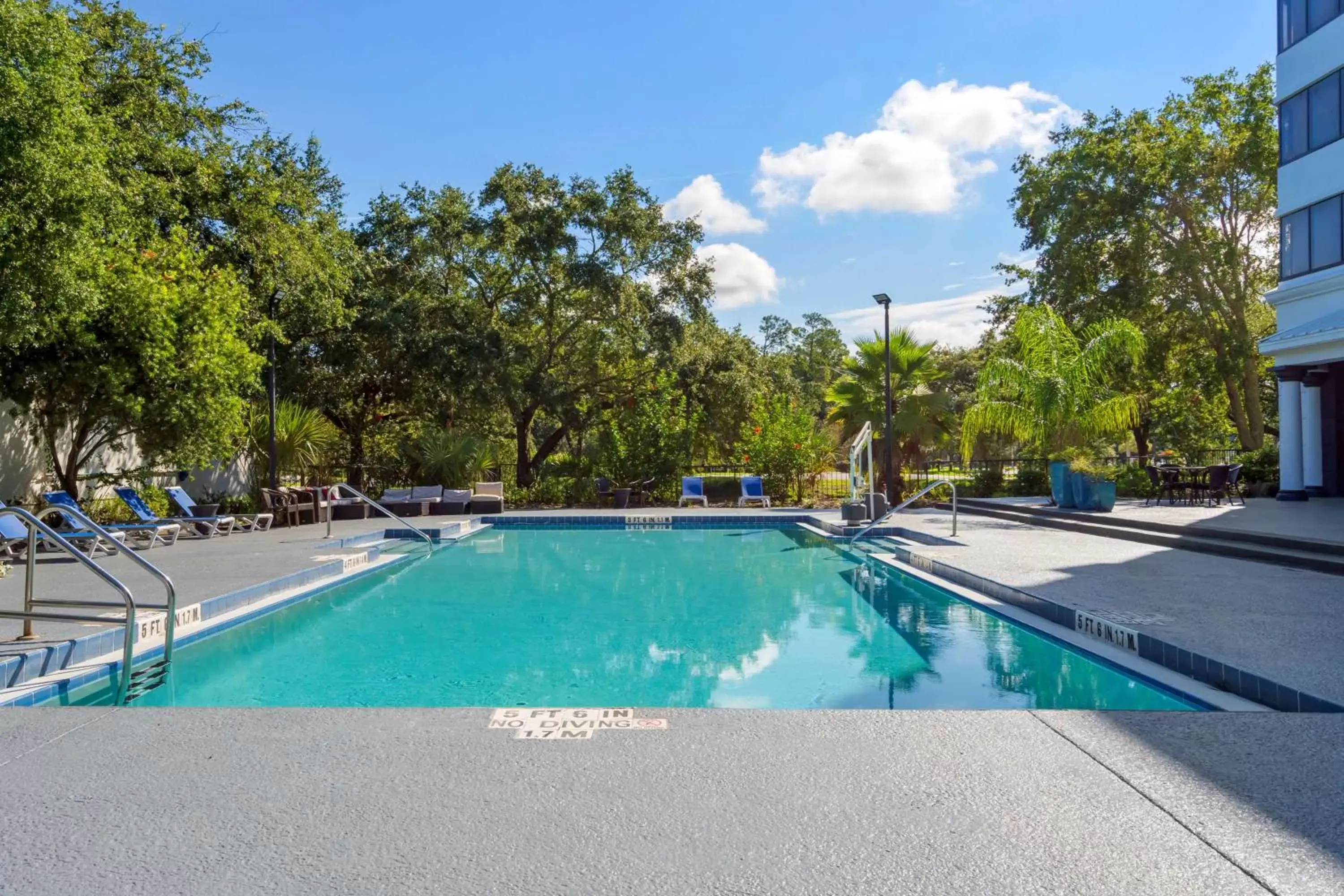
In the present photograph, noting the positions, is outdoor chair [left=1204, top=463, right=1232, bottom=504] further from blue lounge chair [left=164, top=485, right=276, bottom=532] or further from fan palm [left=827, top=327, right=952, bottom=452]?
blue lounge chair [left=164, top=485, right=276, bottom=532]

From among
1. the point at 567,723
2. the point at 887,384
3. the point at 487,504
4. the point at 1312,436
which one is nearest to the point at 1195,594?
the point at 567,723

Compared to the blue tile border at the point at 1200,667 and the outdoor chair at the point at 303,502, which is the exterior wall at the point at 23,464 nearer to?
the outdoor chair at the point at 303,502

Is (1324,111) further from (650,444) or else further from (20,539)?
(20,539)

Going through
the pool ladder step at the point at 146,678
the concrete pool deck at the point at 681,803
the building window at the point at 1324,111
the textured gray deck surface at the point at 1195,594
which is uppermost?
the building window at the point at 1324,111

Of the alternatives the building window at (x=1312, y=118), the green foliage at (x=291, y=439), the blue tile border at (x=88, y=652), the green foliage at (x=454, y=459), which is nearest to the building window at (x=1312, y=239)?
the building window at (x=1312, y=118)

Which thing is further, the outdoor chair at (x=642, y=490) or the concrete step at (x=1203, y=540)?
the outdoor chair at (x=642, y=490)

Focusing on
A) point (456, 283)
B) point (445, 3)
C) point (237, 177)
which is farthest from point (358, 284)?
point (445, 3)

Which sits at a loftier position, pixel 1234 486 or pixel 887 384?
pixel 887 384

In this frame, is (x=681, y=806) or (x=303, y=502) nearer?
(x=681, y=806)

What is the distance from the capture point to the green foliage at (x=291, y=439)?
1708 centimetres

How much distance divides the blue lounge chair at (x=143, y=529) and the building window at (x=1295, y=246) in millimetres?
19164

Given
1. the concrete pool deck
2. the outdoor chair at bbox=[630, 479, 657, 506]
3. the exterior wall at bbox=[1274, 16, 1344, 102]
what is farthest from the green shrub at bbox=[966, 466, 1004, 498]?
the concrete pool deck

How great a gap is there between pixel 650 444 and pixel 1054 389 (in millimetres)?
8580

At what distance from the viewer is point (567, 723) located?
3895 mm
